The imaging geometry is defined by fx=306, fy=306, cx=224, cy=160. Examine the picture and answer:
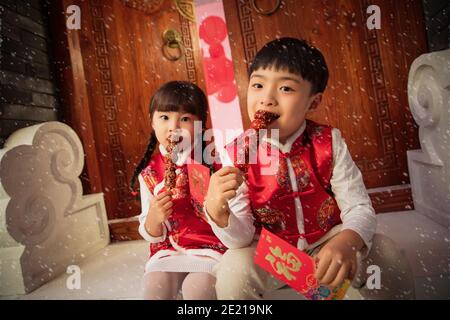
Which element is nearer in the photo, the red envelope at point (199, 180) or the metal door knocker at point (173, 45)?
the red envelope at point (199, 180)

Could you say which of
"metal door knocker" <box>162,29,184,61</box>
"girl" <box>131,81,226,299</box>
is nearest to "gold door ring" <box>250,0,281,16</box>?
"metal door knocker" <box>162,29,184,61</box>

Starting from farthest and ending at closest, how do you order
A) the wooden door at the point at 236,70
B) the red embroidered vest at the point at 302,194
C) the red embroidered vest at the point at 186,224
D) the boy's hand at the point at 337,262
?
the wooden door at the point at 236,70
the red embroidered vest at the point at 186,224
the red embroidered vest at the point at 302,194
the boy's hand at the point at 337,262

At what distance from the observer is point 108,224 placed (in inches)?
89.7

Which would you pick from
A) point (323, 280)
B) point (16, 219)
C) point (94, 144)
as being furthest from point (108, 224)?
point (323, 280)

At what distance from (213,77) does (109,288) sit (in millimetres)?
1697

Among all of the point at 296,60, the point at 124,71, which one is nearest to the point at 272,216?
the point at 296,60

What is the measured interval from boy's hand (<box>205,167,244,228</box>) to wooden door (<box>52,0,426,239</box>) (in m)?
1.53

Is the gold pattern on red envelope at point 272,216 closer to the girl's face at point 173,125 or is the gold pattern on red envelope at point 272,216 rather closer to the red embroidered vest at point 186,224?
the red embroidered vest at point 186,224

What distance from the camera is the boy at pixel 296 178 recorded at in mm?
900

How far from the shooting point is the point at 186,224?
1.21 meters

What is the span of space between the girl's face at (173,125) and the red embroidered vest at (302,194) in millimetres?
260

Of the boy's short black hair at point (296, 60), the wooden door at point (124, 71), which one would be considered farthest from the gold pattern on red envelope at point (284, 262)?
the wooden door at point (124, 71)

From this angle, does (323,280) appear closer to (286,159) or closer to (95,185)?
(286,159)

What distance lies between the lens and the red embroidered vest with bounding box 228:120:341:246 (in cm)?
98
